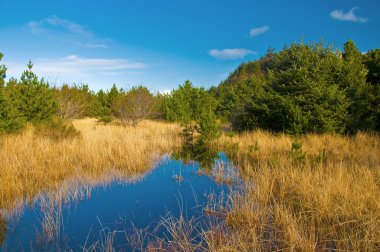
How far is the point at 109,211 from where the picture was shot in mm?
4891

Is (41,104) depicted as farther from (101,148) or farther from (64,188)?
(64,188)

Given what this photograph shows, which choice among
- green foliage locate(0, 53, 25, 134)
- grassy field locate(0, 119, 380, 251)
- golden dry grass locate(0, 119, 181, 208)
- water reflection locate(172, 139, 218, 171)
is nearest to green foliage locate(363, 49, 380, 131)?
grassy field locate(0, 119, 380, 251)

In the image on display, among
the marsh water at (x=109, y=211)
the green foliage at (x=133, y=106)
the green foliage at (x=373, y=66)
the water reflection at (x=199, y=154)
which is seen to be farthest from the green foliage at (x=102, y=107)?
the green foliage at (x=373, y=66)

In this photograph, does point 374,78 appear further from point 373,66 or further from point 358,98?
point 358,98

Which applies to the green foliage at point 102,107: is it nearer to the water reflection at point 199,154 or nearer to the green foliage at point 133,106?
the green foliage at point 133,106

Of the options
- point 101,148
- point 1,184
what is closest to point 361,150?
point 101,148

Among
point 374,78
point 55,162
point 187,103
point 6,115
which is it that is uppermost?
point 374,78

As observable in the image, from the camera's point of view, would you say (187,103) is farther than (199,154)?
Yes

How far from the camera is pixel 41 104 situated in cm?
1388

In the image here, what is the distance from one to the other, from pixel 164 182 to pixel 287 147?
6.01 meters

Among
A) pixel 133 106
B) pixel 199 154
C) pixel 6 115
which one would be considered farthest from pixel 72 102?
pixel 199 154

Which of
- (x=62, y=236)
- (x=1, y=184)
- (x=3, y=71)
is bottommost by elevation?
(x=62, y=236)

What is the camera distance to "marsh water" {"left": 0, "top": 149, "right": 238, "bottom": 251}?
12.6 ft

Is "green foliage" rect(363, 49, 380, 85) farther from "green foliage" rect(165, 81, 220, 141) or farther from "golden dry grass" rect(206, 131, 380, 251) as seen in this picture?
"green foliage" rect(165, 81, 220, 141)
